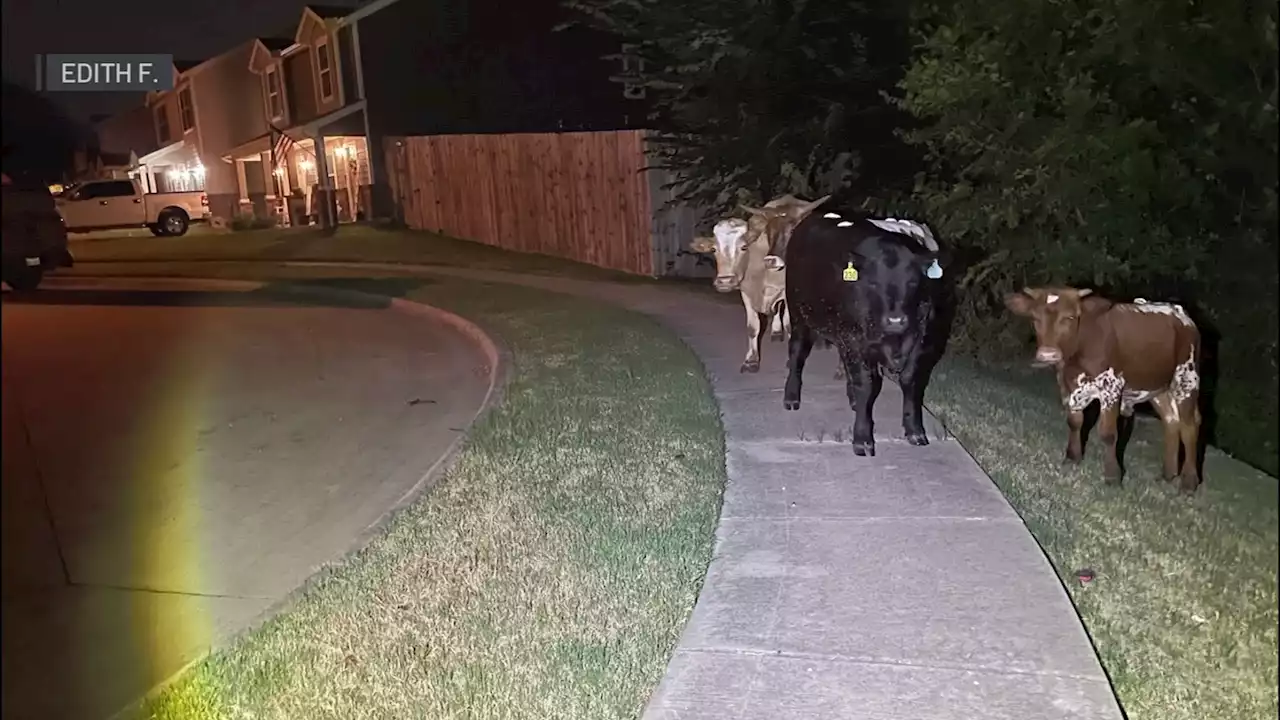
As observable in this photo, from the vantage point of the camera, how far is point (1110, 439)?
4.34 metres

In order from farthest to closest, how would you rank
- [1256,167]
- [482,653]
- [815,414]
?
[815,414] < [482,653] < [1256,167]

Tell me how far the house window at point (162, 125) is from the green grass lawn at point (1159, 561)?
9.87 feet

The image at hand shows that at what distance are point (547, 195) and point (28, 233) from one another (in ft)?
41.3

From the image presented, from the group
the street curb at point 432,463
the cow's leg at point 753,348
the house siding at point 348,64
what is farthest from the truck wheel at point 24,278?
the house siding at point 348,64

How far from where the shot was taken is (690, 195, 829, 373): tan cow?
235 inches

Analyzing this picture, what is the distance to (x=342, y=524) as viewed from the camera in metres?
5.02

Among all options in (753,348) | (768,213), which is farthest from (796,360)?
(753,348)

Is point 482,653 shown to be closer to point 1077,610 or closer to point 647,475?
point 647,475

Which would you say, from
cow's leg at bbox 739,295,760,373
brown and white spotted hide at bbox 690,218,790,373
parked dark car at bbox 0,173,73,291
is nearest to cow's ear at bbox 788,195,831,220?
brown and white spotted hide at bbox 690,218,790,373

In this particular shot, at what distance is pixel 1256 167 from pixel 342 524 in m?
4.36

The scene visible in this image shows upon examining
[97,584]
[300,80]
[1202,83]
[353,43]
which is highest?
[353,43]

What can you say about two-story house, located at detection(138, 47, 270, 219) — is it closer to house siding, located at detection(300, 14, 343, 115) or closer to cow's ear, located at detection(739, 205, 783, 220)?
house siding, located at detection(300, 14, 343, 115)

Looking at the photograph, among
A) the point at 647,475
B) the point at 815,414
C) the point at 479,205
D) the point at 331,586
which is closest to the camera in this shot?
the point at 331,586

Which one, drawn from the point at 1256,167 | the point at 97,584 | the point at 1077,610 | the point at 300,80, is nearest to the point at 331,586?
the point at 97,584
